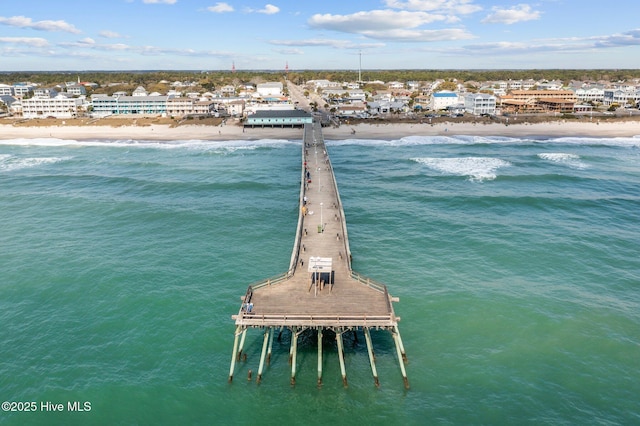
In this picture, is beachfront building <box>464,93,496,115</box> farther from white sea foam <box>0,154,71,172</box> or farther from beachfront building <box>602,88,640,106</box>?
A: white sea foam <box>0,154,71,172</box>

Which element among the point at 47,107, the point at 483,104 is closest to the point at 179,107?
the point at 47,107

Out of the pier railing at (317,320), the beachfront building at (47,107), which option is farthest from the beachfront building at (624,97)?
the beachfront building at (47,107)

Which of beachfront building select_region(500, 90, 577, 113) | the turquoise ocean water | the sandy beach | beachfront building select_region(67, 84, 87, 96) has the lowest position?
the turquoise ocean water

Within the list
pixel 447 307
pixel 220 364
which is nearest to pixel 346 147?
pixel 447 307

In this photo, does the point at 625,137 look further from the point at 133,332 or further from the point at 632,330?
the point at 133,332

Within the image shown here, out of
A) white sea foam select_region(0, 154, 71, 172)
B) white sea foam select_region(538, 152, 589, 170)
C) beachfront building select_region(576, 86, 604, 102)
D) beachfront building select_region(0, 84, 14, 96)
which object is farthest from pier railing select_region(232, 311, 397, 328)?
beachfront building select_region(0, 84, 14, 96)

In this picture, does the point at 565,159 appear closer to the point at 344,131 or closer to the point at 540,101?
the point at 344,131

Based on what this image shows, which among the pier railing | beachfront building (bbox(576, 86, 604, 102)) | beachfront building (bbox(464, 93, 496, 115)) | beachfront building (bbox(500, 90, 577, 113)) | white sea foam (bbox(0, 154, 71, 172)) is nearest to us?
the pier railing
